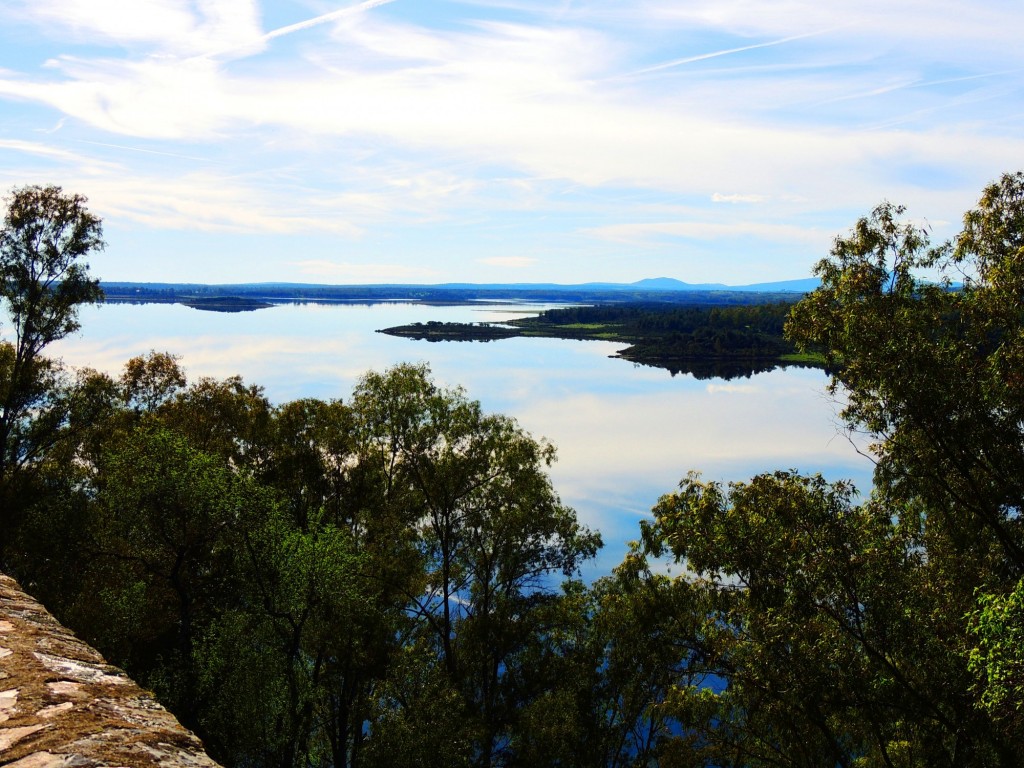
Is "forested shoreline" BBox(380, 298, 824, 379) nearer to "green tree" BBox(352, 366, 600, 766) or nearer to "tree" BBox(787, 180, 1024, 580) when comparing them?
"green tree" BBox(352, 366, 600, 766)

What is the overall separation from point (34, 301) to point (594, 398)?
72071 mm

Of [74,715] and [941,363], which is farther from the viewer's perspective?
[941,363]

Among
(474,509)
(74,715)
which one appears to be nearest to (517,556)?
(474,509)

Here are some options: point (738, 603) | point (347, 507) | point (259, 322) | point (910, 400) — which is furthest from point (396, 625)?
point (259, 322)

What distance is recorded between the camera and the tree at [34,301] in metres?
21.7

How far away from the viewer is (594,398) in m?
89.6

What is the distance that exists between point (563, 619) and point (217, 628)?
1039cm

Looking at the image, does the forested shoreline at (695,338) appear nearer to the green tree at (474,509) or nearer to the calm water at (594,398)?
the calm water at (594,398)

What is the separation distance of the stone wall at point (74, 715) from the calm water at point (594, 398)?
750 inches

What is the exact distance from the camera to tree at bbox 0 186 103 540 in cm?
2172

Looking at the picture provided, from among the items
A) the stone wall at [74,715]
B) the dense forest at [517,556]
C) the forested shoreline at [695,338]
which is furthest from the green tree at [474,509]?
the forested shoreline at [695,338]

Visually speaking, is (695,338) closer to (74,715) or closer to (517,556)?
(517,556)

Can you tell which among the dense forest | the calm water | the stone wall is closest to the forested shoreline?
the calm water

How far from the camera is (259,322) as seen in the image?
197250mm
